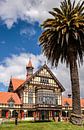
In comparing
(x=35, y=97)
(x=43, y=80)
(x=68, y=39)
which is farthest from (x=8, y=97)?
(x=68, y=39)

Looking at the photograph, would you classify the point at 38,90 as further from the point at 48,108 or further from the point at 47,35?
the point at 47,35

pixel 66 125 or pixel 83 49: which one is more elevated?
pixel 83 49

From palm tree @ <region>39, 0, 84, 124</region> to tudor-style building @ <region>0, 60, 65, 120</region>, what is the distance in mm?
34979

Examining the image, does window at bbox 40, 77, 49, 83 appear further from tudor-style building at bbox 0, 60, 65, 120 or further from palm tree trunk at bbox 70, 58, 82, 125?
palm tree trunk at bbox 70, 58, 82, 125

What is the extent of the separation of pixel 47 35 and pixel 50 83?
41.3 m

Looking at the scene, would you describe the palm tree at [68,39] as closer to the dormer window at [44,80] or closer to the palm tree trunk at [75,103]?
the palm tree trunk at [75,103]

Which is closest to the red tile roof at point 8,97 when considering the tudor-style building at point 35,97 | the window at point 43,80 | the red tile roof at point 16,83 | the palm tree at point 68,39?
the tudor-style building at point 35,97

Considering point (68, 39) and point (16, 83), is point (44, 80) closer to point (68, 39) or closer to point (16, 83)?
point (16, 83)

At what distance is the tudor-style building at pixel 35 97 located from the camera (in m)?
66.4

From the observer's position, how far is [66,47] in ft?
109

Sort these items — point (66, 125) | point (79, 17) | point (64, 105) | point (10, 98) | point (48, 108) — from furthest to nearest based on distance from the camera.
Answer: point (64, 105) → point (48, 108) → point (10, 98) → point (79, 17) → point (66, 125)

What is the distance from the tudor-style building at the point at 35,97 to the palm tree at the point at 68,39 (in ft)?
115

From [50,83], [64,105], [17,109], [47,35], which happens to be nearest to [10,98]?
[17,109]

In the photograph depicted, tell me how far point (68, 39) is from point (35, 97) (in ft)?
Result: 132
